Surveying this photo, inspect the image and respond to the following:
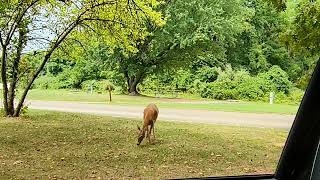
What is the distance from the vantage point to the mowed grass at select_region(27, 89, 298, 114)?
225cm

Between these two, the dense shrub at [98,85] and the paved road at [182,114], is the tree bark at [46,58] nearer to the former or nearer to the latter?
the paved road at [182,114]

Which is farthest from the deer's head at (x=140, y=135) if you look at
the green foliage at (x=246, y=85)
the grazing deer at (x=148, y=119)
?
the green foliage at (x=246, y=85)

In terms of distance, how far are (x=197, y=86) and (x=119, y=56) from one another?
456 millimetres

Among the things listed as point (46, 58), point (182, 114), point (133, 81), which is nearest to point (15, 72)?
point (46, 58)

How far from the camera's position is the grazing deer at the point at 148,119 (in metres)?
2.40

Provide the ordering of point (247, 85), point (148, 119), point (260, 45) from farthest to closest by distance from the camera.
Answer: point (148, 119) < point (247, 85) < point (260, 45)

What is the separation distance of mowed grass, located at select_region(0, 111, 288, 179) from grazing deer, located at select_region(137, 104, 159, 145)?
36 millimetres

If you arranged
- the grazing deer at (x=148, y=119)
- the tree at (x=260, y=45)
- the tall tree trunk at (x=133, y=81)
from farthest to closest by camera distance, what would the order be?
1. the grazing deer at (x=148, y=119)
2. the tall tree trunk at (x=133, y=81)
3. the tree at (x=260, y=45)

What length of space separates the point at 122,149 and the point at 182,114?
39 cm

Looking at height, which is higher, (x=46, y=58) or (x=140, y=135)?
(x=46, y=58)

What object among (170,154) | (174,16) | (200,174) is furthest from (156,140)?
(174,16)

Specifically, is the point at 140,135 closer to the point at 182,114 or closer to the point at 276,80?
the point at 182,114

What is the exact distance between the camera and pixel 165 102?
2373mm

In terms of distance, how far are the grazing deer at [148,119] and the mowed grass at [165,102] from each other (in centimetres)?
4
